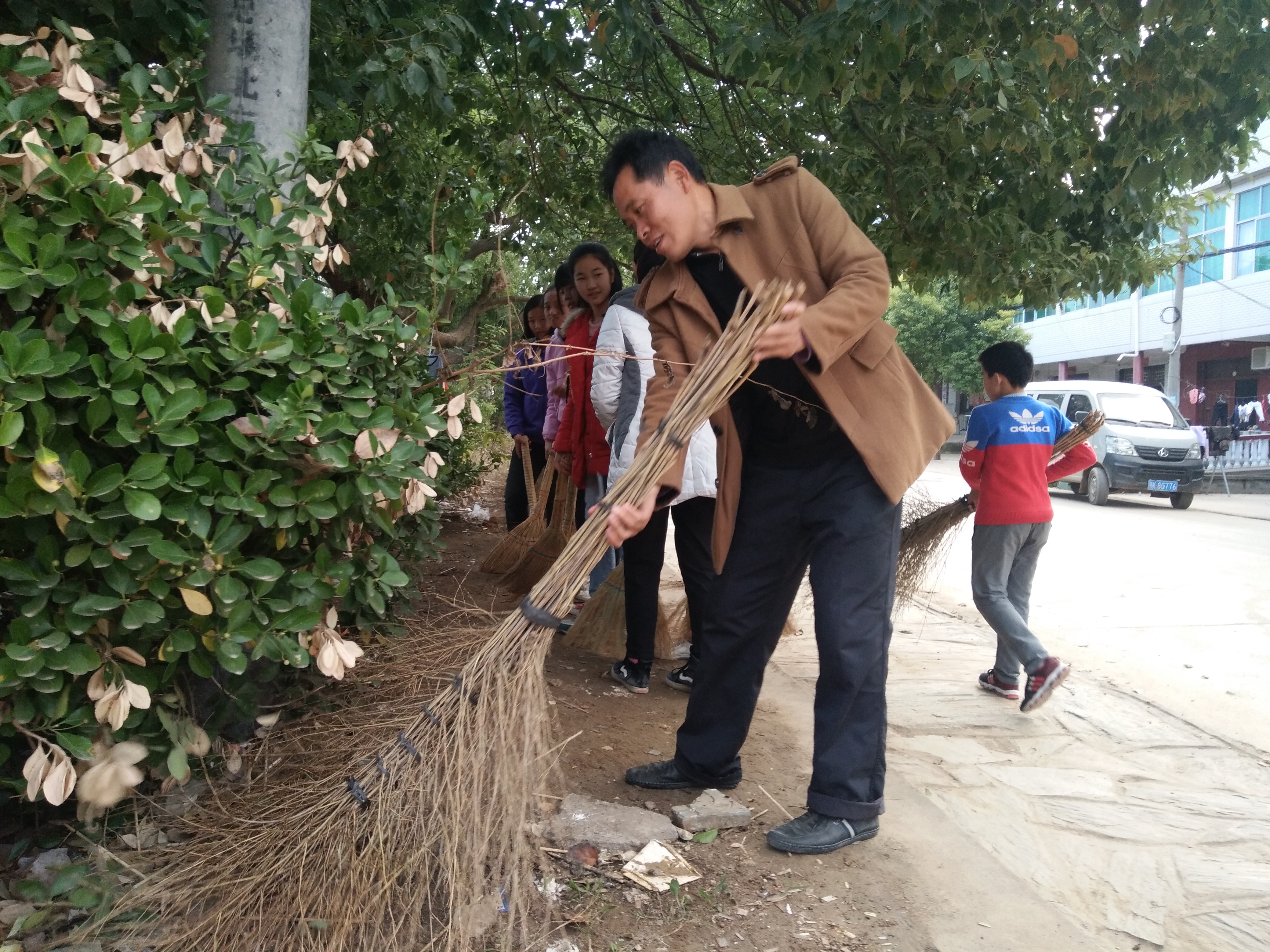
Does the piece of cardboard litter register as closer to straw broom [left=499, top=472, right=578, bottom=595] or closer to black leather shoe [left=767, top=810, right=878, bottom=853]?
black leather shoe [left=767, top=810, right=878, bottom=853]

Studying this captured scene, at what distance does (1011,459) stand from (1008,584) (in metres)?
0.57

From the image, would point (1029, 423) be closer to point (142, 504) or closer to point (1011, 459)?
point (1011, 459)

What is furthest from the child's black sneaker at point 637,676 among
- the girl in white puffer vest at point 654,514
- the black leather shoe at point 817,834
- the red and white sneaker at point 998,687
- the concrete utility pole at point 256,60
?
the concrete utility pole at point 256,60

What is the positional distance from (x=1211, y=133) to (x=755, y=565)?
11.0ft

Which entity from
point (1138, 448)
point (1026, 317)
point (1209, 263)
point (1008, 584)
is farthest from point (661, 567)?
point (1026, 317)

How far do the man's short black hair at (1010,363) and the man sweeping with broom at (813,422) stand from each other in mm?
1995

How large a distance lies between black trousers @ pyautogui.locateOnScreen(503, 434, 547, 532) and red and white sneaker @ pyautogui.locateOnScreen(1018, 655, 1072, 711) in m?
2.98

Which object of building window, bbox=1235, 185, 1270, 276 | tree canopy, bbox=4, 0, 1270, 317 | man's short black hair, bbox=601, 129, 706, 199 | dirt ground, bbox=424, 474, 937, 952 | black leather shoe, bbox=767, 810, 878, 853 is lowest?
dirt ground, bbox=424, 474, 937, 952

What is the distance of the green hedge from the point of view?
165cm

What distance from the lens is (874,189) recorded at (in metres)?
4.92

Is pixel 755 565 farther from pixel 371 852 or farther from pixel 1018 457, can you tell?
pixel 1018 457

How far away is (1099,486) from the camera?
1329 cm

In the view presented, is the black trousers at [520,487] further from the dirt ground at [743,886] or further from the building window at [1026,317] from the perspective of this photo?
the building window at [1026,317]

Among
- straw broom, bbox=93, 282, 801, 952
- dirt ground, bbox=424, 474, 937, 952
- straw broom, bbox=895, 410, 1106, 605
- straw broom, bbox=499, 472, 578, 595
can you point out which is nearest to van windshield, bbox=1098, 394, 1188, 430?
straw broom, bbox=895, 410, 1106, 605
